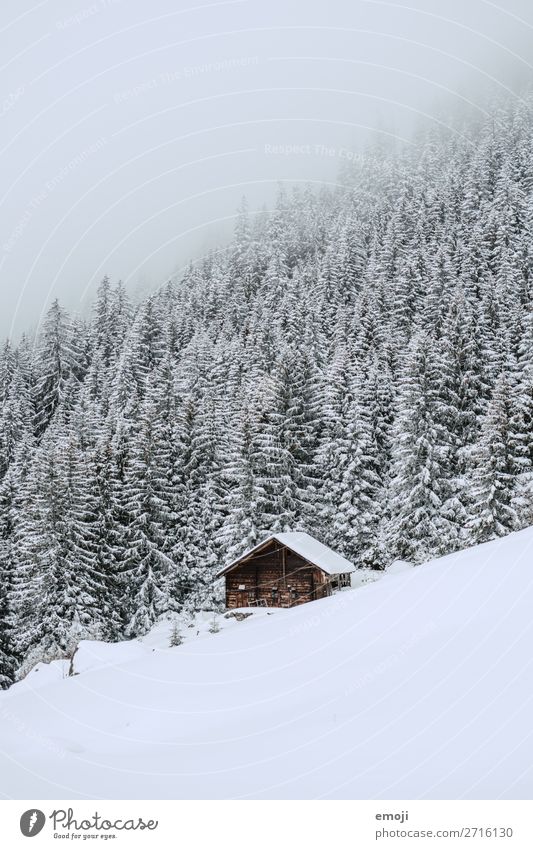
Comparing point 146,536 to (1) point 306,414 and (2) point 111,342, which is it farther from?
(2) point 111,342

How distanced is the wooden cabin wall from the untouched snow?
23.9 m

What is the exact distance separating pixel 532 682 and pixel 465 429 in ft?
124

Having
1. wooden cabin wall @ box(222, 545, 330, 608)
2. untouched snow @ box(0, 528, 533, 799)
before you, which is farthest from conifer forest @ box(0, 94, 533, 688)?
untouched snow @ box(0, 528, 533, 799)

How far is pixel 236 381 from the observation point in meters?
61.6

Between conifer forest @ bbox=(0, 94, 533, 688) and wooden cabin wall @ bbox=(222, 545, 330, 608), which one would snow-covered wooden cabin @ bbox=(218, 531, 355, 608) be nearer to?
wooden cabin wall @ bbox=(222, 545, 330, 608)

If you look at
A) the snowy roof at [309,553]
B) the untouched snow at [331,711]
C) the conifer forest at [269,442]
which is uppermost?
the conifer forest at [269,442]

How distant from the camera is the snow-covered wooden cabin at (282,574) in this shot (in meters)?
37.8

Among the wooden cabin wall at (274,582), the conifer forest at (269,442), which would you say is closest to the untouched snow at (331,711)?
the conifer forest at (269,442)

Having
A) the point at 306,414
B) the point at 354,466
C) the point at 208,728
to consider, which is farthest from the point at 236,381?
the point at 208,728

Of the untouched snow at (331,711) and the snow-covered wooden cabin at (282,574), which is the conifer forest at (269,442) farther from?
the untouched snow at (331,711)

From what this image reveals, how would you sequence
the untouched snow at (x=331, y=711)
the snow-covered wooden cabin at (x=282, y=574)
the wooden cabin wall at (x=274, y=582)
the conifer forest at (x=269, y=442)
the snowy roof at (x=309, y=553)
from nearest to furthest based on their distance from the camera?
the untouched snow at (x=331, y=711), the snowy roof at (x=309, y=553), the conifer forest at (x=269, y=442), the snow-covered wooden cabin at (x=282, y=574), the wooden cabin wall at (x=274, y=582)

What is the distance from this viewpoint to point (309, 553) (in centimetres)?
3631

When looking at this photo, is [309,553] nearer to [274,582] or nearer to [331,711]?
[274,582]

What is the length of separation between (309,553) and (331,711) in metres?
27.5
